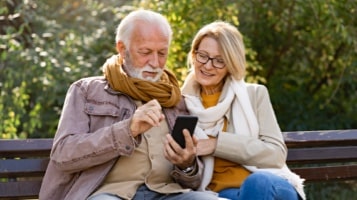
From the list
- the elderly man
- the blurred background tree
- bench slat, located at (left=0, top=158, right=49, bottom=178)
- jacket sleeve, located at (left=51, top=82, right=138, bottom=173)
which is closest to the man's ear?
the elderly man

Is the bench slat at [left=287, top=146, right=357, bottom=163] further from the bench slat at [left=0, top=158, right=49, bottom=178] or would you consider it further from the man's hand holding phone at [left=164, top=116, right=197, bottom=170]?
the bench slat at [left=0, top=158, right=49, bottom=178]

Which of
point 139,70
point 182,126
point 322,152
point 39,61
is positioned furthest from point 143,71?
point 39,61

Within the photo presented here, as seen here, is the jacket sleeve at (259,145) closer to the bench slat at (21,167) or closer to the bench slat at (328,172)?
the bench slat at (328,172)

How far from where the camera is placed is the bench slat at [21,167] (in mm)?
4465

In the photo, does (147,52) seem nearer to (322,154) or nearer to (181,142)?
(181,142)

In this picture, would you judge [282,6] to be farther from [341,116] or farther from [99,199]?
[99,199]

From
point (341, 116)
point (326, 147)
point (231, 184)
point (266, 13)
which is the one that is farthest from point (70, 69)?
point (231, 184)

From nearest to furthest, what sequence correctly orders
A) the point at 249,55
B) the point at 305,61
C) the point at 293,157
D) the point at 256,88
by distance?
the point at 256,88 → the point at 293,157 → the point at 249,55 → the point at 305,61

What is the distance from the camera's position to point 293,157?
16.3 feet

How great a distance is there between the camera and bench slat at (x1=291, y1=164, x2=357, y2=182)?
16.4 feet

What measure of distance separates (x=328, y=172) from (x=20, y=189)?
175 centimetres

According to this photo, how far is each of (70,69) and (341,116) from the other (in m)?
2.41

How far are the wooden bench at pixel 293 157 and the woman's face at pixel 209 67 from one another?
69 centimetres

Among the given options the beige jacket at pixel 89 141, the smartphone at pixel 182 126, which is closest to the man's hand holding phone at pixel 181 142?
the smartphone at pixel 182 126
